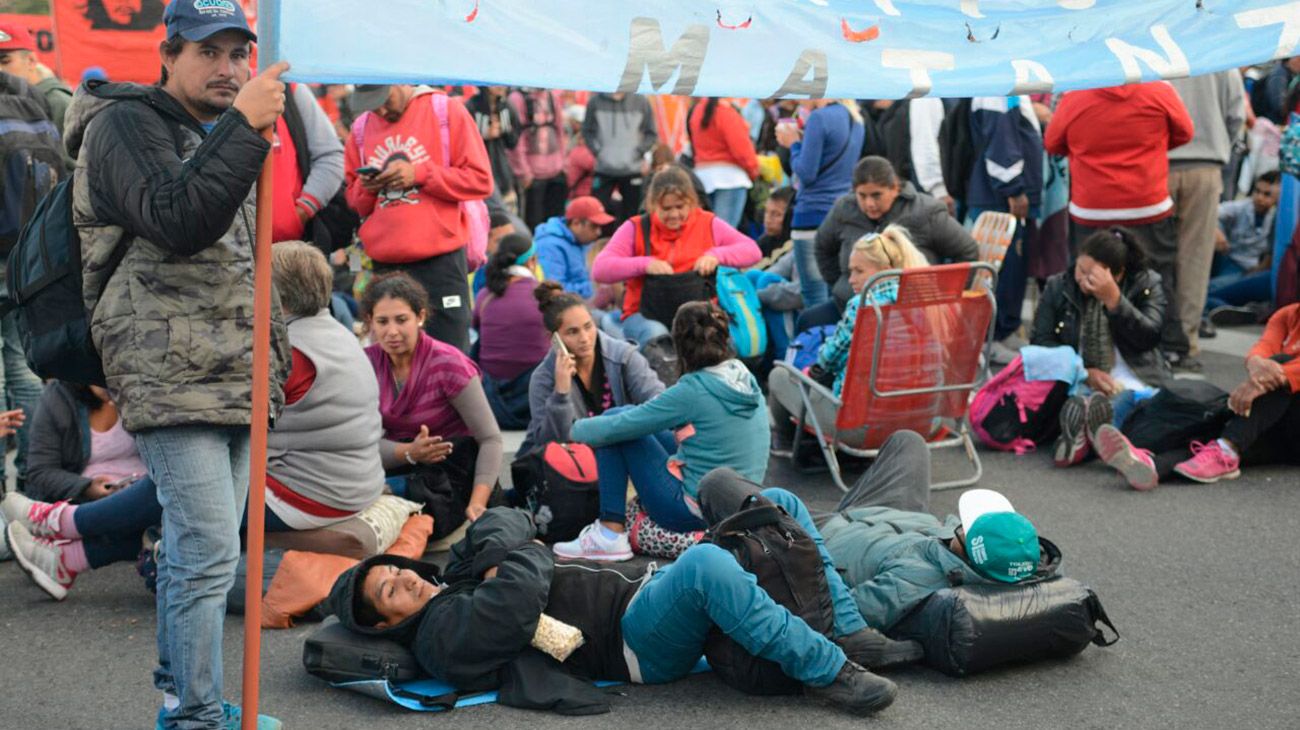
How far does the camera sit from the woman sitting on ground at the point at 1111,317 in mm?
7387

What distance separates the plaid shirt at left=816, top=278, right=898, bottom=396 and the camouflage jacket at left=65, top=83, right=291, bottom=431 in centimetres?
361

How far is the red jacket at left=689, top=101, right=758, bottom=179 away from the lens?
459 inches

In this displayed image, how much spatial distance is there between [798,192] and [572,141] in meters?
7.90

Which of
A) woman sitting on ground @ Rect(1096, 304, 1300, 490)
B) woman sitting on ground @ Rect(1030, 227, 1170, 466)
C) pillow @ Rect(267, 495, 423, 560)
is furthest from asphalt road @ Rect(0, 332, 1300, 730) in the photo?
woman sitting on ground @ Rect(1030, 227, 1170, 466)

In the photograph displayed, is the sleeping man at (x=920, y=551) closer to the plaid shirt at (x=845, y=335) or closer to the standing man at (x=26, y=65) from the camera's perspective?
the plaid shirt at (x=845, y=335)

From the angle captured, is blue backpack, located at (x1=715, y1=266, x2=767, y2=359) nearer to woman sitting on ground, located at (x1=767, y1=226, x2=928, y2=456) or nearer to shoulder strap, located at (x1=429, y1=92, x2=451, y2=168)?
woman sitting on ground, located at (x1=767, y1=226, x2=928, y2=456)

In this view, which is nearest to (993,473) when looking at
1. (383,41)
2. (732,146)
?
(383,41)

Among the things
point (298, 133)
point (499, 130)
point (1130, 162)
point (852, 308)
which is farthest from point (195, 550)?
point (499, 130)

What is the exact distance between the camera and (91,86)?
3445 mm

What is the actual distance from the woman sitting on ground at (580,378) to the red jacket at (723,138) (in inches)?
217

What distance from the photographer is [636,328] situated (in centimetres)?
809

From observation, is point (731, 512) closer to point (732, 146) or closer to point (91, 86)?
point (91, 86)

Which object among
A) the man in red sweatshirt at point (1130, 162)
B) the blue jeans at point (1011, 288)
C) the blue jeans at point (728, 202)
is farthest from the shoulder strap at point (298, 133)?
the blue jeans at point (728, 202)

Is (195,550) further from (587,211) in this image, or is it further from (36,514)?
(587,211)
